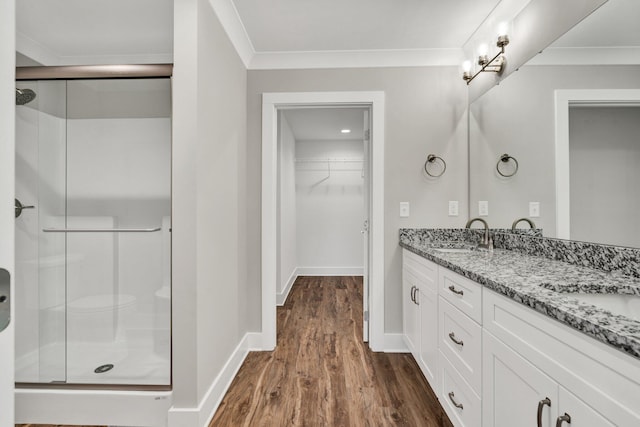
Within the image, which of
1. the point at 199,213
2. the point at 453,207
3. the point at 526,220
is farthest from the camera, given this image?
the point at 453,207

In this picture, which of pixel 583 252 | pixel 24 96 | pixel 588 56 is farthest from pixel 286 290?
pixel 588 56

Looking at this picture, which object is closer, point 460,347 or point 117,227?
point 460,347

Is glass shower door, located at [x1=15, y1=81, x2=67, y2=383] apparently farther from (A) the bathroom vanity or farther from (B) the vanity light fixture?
(B) the vanity light fixture

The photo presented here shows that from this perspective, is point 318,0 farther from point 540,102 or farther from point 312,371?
point 312,371

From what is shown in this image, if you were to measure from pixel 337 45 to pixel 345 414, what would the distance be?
259cm

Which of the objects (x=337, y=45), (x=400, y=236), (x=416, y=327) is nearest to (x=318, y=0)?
(x=337, y=45)

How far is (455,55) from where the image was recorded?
2475 mm

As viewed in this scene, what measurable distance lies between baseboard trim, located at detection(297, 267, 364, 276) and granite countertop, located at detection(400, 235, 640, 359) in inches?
133

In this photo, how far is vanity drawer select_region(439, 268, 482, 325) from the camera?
128cm

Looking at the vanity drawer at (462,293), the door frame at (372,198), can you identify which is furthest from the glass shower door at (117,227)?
the vanity drawer at (462,293)

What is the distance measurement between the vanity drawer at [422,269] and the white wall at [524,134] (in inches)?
24.5

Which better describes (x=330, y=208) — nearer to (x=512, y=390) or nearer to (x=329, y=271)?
(x=329, y=271)

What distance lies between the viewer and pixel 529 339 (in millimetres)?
955
